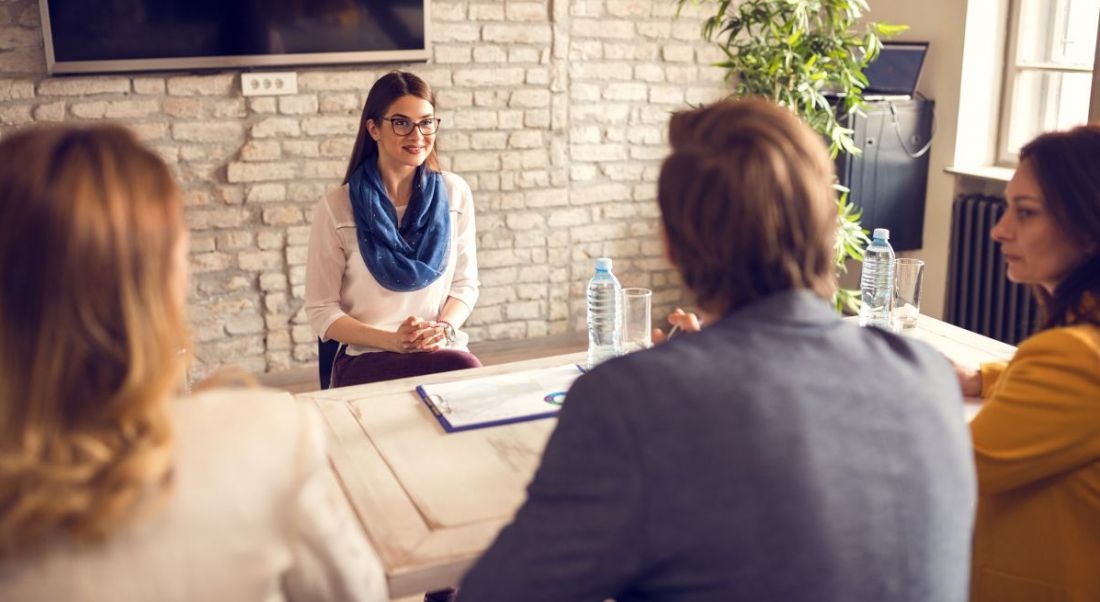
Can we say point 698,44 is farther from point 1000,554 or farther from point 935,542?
point 935,542

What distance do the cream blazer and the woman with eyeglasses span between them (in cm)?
149

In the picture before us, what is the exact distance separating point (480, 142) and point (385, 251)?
1691 millimetres

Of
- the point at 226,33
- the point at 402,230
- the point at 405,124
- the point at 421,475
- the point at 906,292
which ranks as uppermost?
the point at 226,33

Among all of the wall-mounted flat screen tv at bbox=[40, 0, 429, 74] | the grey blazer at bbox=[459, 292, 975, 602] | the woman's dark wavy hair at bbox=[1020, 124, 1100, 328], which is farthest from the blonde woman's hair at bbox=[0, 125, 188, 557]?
the wall-mounted flat screen tv at bbox=[40, 0, 429, 74]

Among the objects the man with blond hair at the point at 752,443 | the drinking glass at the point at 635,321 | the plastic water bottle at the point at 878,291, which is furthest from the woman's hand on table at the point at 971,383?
the man with blond hair at the point at 752,443

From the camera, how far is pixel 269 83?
396 centimetres

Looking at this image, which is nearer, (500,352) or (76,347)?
(76,347)

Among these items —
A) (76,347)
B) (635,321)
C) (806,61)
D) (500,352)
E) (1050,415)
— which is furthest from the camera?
(500,352)

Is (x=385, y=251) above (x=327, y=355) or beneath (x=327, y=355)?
above

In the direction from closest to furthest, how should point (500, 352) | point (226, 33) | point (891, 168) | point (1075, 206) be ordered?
point (1075, 206) → point (226, 33) → point (891, 168) → point (500, 352)

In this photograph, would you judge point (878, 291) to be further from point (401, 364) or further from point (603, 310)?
point (401, 364)

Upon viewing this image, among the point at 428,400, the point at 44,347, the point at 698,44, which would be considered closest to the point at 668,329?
the point at 698,44

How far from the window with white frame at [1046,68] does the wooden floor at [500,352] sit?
6.40ft

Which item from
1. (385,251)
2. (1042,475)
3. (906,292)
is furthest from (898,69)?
(1042,475)
